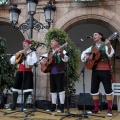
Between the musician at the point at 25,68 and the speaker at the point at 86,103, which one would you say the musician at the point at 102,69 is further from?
the musician at the point at 25,68

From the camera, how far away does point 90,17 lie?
29.5 ft

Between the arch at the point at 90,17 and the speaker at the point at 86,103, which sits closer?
the speaker at the point at 86,103

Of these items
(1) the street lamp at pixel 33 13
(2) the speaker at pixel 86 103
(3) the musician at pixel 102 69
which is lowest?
(2) the speaker at pixel 86 103

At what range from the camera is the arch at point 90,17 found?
29.1 feet

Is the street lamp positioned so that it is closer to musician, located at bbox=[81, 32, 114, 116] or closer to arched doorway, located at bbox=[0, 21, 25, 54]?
musician, located at bbox=[81, 32, 114, 116]

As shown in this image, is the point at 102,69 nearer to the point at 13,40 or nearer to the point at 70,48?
the point at 70,48

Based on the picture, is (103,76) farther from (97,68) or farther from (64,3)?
(64,3)

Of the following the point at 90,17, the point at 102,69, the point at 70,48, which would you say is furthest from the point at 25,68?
the point at 90,17

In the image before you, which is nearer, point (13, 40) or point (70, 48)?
point (70, 48)

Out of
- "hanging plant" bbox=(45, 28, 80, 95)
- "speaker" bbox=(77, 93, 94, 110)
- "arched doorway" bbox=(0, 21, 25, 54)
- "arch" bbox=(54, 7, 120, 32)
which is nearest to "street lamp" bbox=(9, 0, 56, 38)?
"hanging plant" bbox=(45, 28, 80, 95)

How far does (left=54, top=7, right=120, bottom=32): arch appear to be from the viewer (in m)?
8.88

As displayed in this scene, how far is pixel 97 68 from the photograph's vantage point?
5785 millimetres

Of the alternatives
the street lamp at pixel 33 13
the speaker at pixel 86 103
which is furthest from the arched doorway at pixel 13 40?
the speaker at pixel 86 103

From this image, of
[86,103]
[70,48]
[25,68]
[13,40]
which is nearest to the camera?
[25,68]
